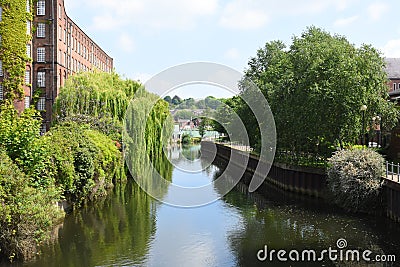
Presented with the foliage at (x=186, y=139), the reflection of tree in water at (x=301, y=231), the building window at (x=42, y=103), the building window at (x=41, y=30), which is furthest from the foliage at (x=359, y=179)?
the foliage at (x=186, y=139)

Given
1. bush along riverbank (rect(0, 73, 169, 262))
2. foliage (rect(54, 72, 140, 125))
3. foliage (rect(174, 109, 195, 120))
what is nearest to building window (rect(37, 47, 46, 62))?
bush along riverbank (rect(0, 73, 169, 262))

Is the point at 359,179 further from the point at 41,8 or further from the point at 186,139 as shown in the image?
the point at 186,139

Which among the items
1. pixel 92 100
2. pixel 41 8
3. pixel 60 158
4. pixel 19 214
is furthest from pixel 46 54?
pixel 19 214

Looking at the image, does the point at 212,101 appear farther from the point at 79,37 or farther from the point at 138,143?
the point at 138,143

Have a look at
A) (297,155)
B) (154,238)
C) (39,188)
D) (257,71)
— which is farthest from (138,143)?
(257,71)

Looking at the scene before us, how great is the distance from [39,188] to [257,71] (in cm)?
3665

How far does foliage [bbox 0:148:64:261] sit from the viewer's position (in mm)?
13992

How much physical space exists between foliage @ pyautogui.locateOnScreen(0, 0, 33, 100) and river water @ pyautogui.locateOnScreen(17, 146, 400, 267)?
18.4 m

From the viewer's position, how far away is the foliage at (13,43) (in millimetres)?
39344

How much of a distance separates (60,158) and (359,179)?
13.7 metres

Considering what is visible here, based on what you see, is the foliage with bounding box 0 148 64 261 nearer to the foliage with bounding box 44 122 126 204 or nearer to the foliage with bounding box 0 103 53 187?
the foliage with bounding box 0 103 53 187

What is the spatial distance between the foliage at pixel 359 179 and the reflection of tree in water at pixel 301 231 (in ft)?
2.80

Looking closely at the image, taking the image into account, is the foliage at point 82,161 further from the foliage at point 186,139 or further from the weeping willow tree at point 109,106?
the foliage at point 186,139

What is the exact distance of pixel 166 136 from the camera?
5031 centimetres
